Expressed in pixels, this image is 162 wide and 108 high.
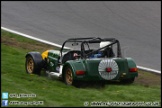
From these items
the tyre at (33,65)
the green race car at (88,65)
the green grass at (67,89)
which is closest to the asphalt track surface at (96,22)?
the green race car at (88,65)

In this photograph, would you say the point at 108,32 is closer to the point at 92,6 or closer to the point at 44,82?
the point at 92,6

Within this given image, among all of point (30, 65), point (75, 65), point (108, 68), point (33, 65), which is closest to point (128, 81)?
point (108, 68)

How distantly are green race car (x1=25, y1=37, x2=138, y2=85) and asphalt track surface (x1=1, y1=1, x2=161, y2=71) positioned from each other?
2827 mm

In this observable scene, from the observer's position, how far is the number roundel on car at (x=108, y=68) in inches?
398

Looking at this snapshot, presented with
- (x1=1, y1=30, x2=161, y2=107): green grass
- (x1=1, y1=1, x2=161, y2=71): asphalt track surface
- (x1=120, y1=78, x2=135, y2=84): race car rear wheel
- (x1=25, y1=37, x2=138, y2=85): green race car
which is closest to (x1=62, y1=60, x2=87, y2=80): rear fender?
(x1=25, y1=37, x2=138, y2=85): green race car

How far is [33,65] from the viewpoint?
11.4 m

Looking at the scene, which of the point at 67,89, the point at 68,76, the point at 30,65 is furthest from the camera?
the point at 30,65

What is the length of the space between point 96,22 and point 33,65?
7.53 metres

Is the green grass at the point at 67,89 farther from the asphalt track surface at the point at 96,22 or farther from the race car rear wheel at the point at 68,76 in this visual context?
the asphalt track surface at the point at 96,22

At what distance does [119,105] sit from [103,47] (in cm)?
243

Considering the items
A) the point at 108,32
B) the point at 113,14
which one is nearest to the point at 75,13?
the point at 113,14

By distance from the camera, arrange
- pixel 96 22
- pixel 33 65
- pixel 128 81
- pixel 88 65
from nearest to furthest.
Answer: pixel 88 65 → pixel 128 81 → pixel 33 65 → pixel 96 22

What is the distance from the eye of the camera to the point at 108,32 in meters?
17.1

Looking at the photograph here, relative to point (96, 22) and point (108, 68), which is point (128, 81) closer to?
point (108, 68)
